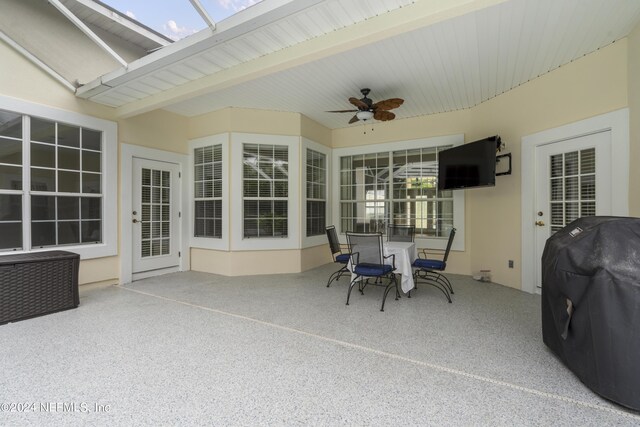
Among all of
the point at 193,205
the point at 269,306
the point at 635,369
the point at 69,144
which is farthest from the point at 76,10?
the point at 635,369

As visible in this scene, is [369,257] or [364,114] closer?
[369,257]

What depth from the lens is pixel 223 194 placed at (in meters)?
5.55

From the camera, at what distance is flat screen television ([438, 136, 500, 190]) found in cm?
442

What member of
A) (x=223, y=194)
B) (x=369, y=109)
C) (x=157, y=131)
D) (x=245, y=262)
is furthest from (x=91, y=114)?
(x=369, y=109)

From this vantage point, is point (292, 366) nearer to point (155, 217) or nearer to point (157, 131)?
point (155, 217)

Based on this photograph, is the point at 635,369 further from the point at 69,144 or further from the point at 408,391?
the point at 69,144

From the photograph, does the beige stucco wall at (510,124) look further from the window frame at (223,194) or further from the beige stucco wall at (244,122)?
the window frame at (223,194)

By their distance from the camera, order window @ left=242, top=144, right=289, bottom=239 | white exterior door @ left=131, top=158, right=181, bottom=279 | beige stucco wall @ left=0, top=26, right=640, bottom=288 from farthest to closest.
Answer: window @ left=242, top=144, right=289, bottom=239 < white exterior door @ left=131, top=158, right=181, bottom=279 < beige stucco wall @ left=0, top=26, right=640, bottom=288

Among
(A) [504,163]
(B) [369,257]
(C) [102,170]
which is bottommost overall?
(B) [369,257]

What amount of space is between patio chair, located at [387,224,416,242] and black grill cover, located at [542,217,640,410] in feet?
9.02

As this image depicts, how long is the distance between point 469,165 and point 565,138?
3.93ft

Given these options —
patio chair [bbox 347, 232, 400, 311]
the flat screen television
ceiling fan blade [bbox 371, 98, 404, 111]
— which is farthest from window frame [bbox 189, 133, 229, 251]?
the flat screen television

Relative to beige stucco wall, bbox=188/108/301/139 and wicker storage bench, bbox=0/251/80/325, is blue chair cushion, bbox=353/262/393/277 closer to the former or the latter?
beige stucco wall, bbox=188/108/301/139

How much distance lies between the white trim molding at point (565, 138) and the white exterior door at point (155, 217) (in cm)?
583
